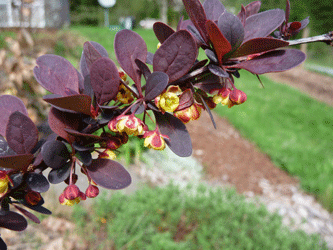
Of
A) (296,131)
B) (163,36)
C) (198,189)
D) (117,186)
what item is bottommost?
(296,131)

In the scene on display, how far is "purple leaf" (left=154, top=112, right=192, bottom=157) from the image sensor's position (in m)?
0.43

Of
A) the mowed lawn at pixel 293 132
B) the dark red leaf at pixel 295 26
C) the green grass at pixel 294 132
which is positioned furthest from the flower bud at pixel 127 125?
the green grass at pixel 294 132

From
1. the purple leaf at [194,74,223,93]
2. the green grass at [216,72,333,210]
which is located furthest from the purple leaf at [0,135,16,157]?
the green grass at [216,72,333,210]

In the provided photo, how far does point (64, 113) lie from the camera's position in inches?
15.7

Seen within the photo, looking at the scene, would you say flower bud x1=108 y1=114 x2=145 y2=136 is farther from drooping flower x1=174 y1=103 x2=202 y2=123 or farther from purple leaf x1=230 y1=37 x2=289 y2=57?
purple leaf x1=230 y1=37 x2=289 y2=57

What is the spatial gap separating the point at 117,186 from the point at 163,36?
0.87ft

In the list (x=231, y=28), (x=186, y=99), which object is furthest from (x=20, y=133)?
(x=231, y=28)

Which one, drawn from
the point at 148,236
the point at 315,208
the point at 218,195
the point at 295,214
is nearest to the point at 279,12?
the point at 148,236

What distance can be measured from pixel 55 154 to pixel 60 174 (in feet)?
0.15

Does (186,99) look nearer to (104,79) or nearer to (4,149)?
(104,79)

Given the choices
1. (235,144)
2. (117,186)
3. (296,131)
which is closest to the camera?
(117,186)

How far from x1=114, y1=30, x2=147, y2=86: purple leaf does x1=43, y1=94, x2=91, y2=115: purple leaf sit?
0.30 ft

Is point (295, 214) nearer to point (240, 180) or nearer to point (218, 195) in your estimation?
point (240, 180)

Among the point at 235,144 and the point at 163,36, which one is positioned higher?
the point at 163,36
